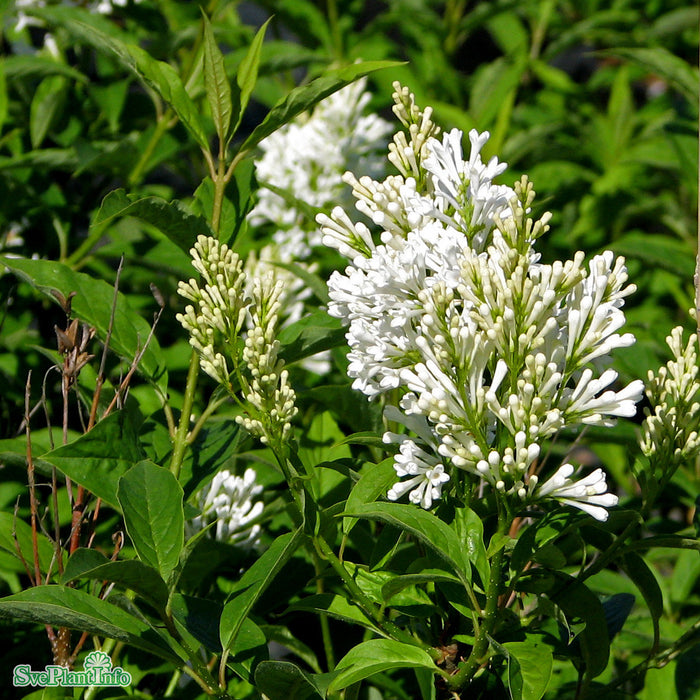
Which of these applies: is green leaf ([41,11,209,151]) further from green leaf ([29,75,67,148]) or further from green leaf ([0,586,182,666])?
green leaf ([29,75,67,148])

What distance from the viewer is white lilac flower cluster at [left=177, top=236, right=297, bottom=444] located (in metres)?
0.97

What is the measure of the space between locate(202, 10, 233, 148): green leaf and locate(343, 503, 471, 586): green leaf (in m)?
0.59

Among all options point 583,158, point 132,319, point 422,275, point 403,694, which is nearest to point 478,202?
point 422,275

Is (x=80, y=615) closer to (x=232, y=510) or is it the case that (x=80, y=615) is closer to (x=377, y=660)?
(x=377, y=660)

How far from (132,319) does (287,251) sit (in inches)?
30.2

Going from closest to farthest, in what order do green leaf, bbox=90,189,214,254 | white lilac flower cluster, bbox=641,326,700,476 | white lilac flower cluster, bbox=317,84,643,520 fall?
1. white lilac flower cluster, bbox=317,84,643,520
2. white lilac flower cluster, bbox=641,326,700,476
3. green leaf, bbox=90,189,214,254

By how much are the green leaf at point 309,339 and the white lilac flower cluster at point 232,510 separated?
0.75 ft

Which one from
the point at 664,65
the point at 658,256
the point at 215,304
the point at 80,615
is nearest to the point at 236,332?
the point at 215,304

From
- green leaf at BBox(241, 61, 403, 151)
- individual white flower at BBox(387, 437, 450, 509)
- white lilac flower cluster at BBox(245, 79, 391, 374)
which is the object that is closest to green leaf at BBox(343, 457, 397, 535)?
individual white flower at BBox(387, 437, 450, 509)

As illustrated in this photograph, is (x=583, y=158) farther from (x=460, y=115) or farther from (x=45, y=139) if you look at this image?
(x=45, y=139)

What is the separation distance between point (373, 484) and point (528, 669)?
0.26 meters

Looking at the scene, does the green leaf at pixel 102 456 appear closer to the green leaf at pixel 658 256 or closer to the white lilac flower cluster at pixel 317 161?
the white lilac flower cluster at pixel 317 161

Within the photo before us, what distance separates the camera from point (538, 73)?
322cm

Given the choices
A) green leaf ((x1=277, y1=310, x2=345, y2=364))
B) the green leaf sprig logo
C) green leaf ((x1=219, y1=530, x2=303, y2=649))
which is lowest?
the green leaf sprig logo
